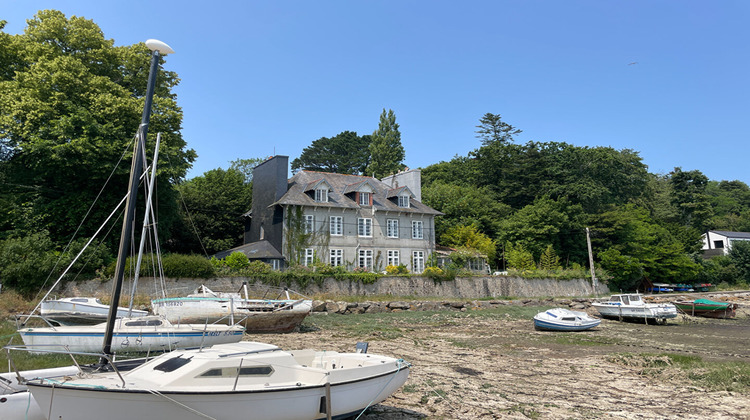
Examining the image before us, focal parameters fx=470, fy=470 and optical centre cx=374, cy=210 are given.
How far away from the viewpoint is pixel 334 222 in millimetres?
42062

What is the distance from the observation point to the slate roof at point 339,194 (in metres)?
41.1

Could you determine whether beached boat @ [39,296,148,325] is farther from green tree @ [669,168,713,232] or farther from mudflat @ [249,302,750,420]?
green tree @ [669,168,713,232]

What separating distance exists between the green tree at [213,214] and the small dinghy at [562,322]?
105 ft

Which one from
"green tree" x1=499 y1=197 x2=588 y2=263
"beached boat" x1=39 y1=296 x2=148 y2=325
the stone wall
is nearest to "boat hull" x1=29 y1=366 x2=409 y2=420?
"beached boat" x1=39 y1=296 x2=148 y2=325

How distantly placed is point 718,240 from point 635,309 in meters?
57.6

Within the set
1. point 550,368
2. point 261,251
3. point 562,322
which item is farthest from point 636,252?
point 550,368

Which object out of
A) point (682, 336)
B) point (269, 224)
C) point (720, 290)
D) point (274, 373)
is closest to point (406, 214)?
point (269, 224)

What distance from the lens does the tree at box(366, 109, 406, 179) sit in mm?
73250

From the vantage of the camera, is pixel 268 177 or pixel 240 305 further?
pixel 268 177

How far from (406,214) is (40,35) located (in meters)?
31.6

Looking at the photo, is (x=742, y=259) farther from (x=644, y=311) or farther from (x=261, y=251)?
(x=261, y=251)

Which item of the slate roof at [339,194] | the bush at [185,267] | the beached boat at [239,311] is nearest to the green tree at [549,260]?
the slate roof at [339,194]

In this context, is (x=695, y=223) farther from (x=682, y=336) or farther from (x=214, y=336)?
(x=214, y=336)

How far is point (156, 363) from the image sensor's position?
853 cm
